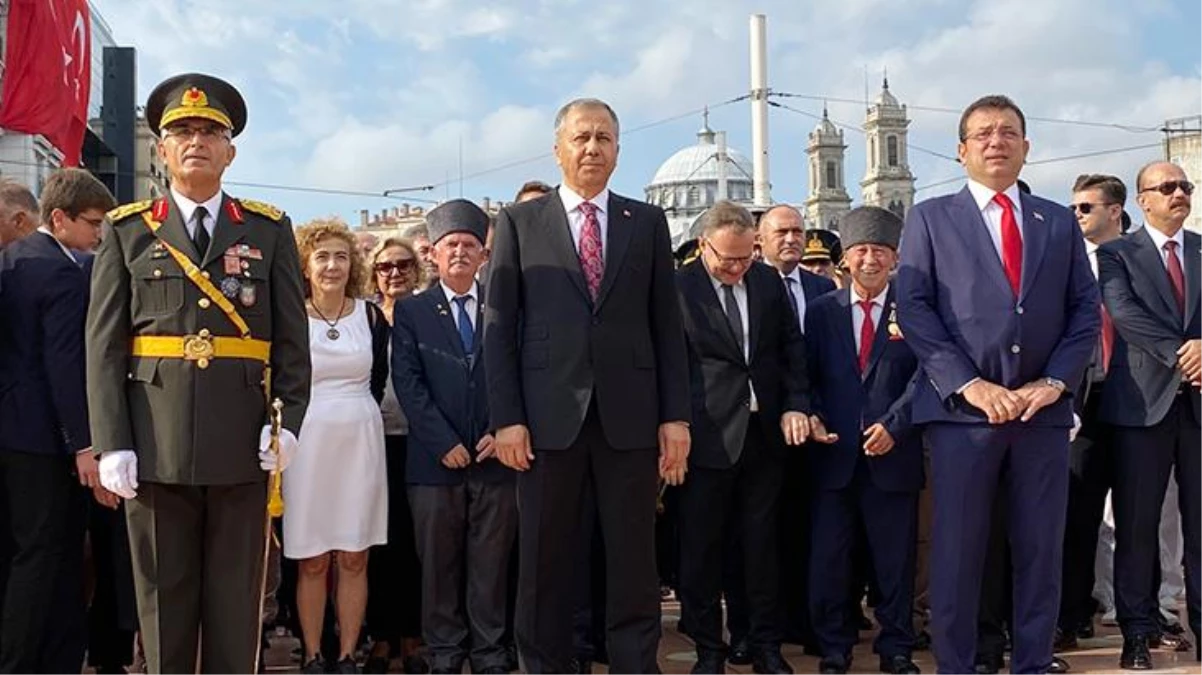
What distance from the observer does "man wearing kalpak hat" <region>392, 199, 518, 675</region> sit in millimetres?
5387

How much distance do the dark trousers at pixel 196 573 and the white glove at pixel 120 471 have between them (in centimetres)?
10

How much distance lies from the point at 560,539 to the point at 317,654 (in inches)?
55.4

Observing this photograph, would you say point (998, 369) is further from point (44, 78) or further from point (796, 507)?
point (44, 78)

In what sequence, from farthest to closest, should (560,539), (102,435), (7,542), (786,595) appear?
1. (786,595)
2. (7,542)
3. (560,539)
4. (102,435)

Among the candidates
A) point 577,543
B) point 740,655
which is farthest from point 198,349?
point 740,655

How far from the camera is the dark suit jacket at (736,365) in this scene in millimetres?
5484

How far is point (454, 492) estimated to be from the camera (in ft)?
17.9

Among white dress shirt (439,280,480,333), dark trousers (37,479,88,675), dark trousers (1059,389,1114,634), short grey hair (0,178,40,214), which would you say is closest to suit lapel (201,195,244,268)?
dark trousers (37,479,88,675)

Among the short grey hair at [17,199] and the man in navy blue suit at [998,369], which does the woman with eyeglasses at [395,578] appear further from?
the man in navy blue suit at [998,369]

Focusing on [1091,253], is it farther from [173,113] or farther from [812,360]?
[173,113]

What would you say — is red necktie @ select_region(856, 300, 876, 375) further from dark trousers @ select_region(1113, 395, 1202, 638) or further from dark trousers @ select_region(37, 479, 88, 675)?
dark trousers @ select_region(37, 479, 88, 675)

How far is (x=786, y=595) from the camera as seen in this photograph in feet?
20.2

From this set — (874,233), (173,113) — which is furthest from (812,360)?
(173,113)

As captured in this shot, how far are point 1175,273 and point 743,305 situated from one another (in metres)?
1.86
